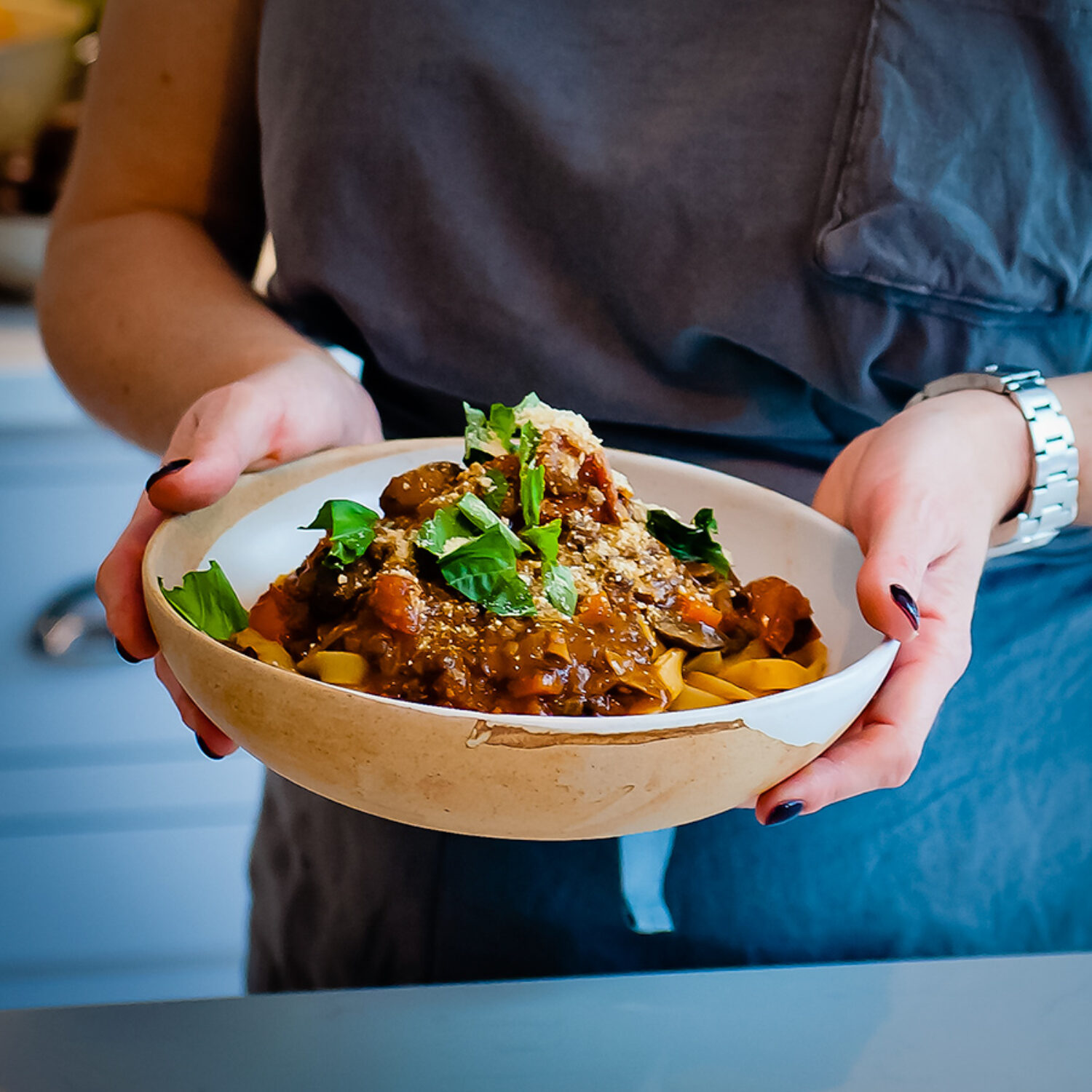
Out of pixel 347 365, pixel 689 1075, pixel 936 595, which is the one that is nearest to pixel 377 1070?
pixel 689 1075

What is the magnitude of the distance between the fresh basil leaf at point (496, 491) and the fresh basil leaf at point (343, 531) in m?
0.07

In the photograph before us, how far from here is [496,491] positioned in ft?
2.27

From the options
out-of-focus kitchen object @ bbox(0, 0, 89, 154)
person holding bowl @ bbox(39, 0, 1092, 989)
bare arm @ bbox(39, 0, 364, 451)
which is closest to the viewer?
person holding bowl @ bbox(39, 0, 1092, 989)

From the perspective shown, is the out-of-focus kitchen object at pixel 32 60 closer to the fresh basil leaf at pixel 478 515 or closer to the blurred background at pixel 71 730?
the blurred background at pixel 71 730

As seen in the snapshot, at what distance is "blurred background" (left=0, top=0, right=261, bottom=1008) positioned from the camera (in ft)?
5.83

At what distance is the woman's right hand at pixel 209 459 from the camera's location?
668 millimetres

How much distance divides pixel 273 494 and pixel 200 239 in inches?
14.6

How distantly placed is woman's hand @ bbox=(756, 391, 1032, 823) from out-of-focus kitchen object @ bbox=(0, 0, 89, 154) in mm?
1800

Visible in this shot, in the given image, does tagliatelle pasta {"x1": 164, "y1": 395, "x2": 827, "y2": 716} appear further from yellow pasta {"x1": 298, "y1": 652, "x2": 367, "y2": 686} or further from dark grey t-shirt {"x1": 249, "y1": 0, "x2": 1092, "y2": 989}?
dark grey t-shirt {"x1": 249, "y1": 0, "x2": 1092, "y2": 989}

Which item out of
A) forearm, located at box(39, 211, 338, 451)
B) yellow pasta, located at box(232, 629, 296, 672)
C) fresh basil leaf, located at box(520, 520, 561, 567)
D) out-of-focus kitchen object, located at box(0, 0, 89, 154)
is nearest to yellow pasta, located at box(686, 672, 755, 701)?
fresh basil leaf, located at box(520, 520, 561, 567)

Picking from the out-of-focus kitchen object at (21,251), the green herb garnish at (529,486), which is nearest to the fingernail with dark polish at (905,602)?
the green herb garnish at (529,486)

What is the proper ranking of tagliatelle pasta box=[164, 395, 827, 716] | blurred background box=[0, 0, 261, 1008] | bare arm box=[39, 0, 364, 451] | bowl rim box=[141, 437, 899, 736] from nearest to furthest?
bowl rim box=[141, 437, 899, 736], tagliatelle pasta box=[164, 395, 827, 716], bare arm box=[39, 0, 364, 451], blurred background box=[0, 0, 261, 1008]

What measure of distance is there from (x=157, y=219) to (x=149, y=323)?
12 centimetres

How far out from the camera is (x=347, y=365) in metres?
2.05
